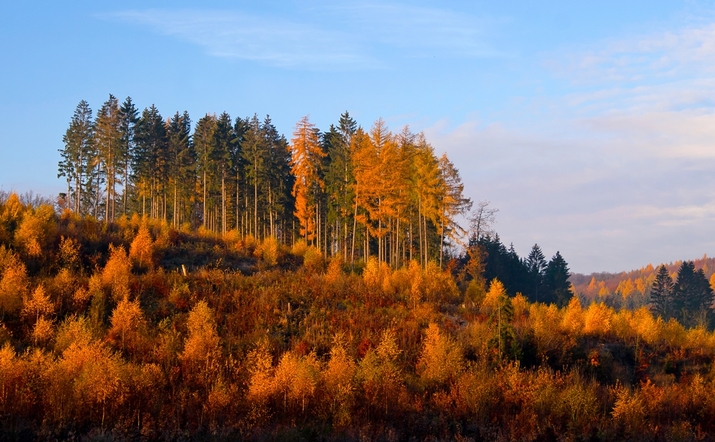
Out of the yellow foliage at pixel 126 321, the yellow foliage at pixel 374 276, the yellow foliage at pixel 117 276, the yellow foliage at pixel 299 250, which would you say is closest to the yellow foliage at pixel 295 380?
the yellow foliage at pixel 126 321

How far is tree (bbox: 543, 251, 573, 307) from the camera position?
77.8 m

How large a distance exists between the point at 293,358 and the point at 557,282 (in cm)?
6728

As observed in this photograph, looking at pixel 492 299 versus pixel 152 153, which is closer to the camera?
pixel 492 299

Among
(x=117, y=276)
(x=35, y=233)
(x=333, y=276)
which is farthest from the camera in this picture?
(x=333, y=276)

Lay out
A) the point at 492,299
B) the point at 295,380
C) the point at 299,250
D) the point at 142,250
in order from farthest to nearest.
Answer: the point at 299,250
the point at 492,299
the point at 142,250
the point at 295,380

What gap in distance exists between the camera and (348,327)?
26.7 meters

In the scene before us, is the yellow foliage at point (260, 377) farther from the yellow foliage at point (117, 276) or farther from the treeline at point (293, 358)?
the yellow foliage at point (117, 276)

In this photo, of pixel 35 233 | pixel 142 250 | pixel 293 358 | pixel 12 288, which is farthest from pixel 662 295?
pixel 12 288

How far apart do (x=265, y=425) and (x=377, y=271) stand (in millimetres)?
19085

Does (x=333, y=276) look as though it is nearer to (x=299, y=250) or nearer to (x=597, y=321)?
(x=299, y=250)

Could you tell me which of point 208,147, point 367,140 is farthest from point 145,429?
point 208,147

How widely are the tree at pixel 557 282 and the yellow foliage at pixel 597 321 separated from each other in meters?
43.5

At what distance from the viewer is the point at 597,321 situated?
32.5 m

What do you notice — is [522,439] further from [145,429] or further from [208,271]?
[208,271]
